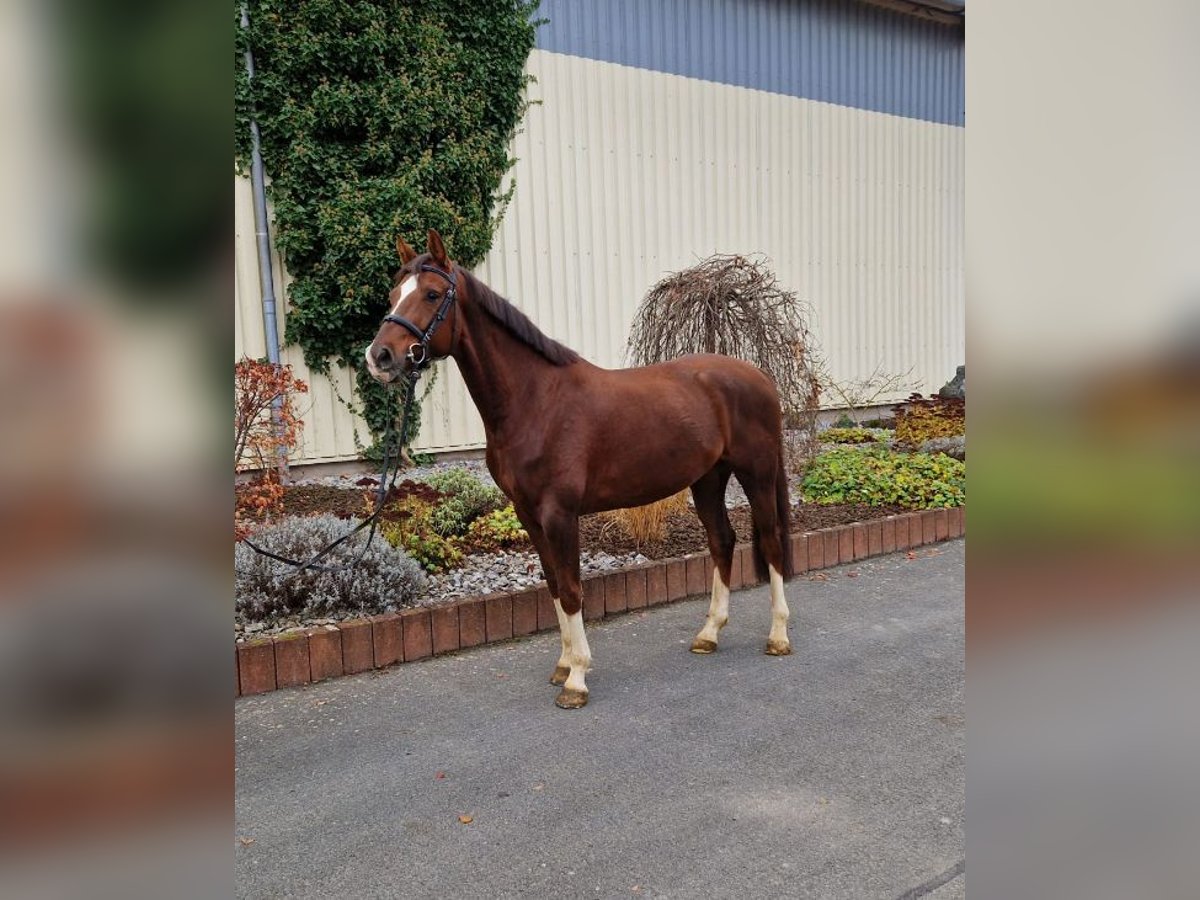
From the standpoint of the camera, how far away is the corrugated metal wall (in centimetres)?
812

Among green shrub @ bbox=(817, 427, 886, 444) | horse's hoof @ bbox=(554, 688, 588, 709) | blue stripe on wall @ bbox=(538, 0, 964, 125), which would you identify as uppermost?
blue stripe on wall @ bbox=(538, 0, 964, 125)

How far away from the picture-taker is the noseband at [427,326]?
313 cm

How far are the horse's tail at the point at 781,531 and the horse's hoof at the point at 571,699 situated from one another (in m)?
1.31

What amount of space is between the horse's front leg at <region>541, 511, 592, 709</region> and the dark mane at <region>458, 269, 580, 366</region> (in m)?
Answer: 0.71

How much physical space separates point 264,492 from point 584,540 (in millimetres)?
2067

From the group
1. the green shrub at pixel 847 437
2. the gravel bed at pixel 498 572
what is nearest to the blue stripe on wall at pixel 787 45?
the green shrub at pixel 847 437

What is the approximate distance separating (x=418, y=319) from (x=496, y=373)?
42cm

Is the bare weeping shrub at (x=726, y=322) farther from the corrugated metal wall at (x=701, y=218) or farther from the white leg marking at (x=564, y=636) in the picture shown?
the white leg marking at (x=564, y=636)

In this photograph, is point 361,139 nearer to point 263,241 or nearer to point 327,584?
point 263,241

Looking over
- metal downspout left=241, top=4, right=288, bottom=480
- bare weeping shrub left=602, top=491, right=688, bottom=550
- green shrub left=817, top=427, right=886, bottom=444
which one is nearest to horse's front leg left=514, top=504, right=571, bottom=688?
bare weeping shrub left=602, top=491, right=688, bottom=550

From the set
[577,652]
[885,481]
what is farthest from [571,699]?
[885,481]

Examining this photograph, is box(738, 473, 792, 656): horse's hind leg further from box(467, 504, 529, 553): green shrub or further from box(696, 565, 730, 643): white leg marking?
box(467, 504, 529, 553): green shrub

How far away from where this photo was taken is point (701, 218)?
31.6 feet

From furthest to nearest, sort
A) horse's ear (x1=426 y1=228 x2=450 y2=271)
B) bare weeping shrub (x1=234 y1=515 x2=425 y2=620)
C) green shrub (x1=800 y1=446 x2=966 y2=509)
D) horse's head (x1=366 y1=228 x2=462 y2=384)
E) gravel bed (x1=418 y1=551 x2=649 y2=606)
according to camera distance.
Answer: green shrub (x1=800 y1=446 x2=966 y2=509)
gravel bed (x1=418 y1=551 x2=649 y2=606)
bare weeping shrub (x1=234 y1=515 x2=425 y2=620)
horse's ear (x1=426 y1=228 x2=450 y2=271)
horse's head (x1=366 y1=228 x2=462 y2=384)
